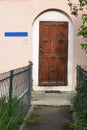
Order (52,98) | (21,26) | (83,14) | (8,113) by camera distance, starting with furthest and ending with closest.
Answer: (21,26), (52,98), (83,14), (8,113)

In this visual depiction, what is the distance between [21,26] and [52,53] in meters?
1.34

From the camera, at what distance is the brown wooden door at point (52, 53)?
13.9 metres

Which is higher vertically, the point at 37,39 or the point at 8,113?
the point at 37,39

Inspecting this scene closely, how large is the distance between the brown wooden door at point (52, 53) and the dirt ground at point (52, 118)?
2649mm

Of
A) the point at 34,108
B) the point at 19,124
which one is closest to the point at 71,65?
the point at 34,108

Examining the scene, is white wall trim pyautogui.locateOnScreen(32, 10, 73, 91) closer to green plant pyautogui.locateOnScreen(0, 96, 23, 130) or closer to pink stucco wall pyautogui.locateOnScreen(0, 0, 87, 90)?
pink stucco wall pyautogui.locateOnScreen(0, 0, 87, 90)

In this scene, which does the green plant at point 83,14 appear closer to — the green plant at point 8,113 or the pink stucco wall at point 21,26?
the pink stucco wall at point 21,26

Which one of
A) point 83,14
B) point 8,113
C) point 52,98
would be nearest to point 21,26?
point 52,98

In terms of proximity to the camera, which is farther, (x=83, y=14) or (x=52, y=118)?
(x=83, y=14)

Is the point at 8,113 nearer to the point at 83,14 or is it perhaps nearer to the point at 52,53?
the point at 83,14

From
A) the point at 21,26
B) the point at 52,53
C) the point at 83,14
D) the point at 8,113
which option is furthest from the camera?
the point at 52,53

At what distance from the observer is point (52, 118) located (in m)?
9.92

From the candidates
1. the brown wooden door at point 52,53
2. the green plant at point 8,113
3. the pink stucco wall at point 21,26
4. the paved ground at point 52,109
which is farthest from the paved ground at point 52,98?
the green plant at point 8,113

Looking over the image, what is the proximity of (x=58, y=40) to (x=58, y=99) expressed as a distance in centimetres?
245
